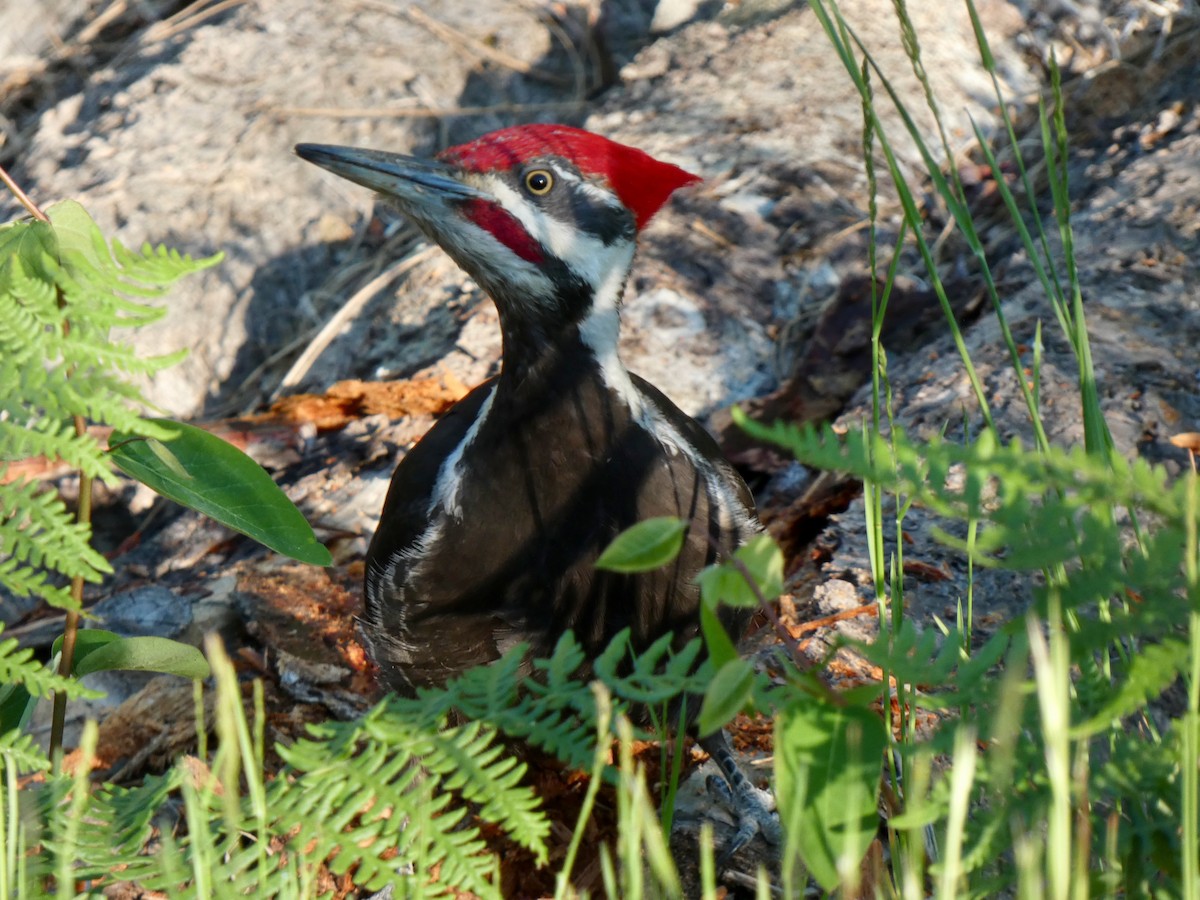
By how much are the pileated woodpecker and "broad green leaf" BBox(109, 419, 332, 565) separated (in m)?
0.80

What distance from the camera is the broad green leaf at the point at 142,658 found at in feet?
5.65

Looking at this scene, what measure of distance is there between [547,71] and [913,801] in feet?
18.2

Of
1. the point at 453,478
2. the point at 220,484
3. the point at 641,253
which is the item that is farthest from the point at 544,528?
the point at 641,253

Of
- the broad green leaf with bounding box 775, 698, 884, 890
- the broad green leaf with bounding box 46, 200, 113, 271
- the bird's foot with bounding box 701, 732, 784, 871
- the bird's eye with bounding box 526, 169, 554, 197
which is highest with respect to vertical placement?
the broad green leaf with bounding box 46, 200, 113, 271

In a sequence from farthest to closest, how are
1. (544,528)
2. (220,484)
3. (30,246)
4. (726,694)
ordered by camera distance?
(544,528)
(220,484)
(30,246)
(726,694)

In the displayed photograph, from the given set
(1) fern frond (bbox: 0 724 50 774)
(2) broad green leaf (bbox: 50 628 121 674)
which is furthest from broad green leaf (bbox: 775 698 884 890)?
(2) broad green leaf (bbox: 50 628 121 674)

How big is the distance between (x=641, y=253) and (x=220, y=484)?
3.11 metres

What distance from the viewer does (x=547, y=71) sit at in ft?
20.4

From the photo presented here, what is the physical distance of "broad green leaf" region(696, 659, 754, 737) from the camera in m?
1.22

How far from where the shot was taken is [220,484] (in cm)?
172

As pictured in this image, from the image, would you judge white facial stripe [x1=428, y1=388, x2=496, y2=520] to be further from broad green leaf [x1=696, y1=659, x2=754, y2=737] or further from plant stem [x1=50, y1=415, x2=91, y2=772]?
broad green leaf [x1=696, y1=659, x2=754, y2=737]

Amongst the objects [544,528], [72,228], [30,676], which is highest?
[72,228]

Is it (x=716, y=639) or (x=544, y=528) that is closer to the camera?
(x=716, y=639)

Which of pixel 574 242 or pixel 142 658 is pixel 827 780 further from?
pixel 574 242
